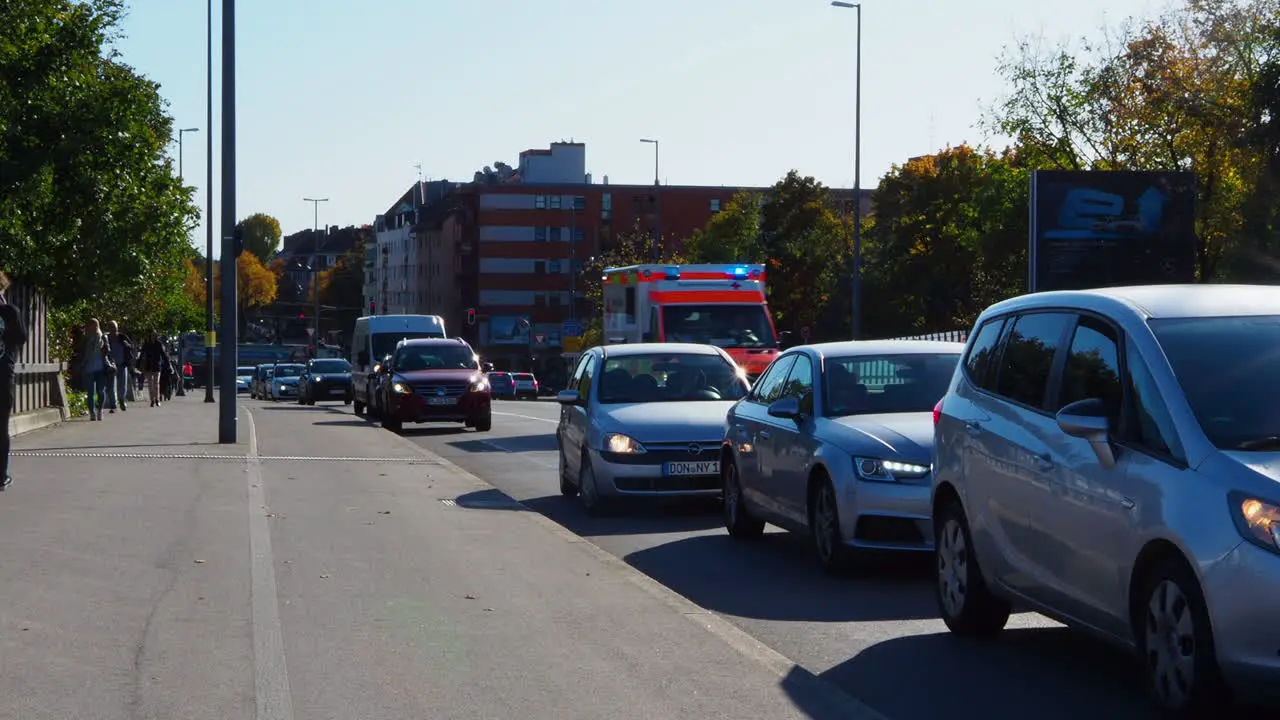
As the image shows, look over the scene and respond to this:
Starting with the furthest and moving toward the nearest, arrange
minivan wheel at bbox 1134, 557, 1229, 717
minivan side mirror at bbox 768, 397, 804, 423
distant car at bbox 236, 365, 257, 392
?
distant car at bbox 236, 365, 257, 392 < minivan side mirror at bbox 768, 397, 804, 423 < minivan wheel at bbox 1134, 557, 1229, 717

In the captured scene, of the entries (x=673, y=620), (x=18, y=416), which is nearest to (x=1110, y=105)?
(x=18, y=416)

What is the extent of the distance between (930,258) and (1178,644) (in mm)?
81849

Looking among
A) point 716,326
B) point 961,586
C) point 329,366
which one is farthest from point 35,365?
point 329,366

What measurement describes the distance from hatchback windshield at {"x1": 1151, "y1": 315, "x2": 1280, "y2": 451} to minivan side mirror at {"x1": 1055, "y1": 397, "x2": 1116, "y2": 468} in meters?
0.34

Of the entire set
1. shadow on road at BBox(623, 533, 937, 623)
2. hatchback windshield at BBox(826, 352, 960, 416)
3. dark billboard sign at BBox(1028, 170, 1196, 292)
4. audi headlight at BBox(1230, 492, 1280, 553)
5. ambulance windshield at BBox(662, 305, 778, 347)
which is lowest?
shadow on road at BBox(623, 533, 937, 623)

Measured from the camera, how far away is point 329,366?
58125 millimetres

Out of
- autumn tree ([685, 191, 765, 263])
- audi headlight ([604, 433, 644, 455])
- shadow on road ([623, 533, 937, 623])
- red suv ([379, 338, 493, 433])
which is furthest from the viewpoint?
autumn tree ([685, 191, 765, 263])

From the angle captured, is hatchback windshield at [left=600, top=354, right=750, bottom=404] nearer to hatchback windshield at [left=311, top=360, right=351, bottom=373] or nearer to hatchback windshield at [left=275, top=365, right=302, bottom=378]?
hatchback windshield at [left=311, top=360, right=351, bottom=373]

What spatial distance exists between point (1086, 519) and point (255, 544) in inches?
270

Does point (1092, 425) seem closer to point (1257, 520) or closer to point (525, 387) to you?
point (1257, 520)

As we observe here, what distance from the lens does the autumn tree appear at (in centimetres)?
9775

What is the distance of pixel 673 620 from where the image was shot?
9.24 meters

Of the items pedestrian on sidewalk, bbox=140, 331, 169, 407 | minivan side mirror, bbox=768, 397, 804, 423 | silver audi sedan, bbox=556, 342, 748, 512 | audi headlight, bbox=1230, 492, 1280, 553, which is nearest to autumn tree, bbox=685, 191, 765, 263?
pedestrian on sidewalk, bbox=140, 331, 169, 407

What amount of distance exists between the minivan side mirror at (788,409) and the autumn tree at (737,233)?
84844 millimetres
